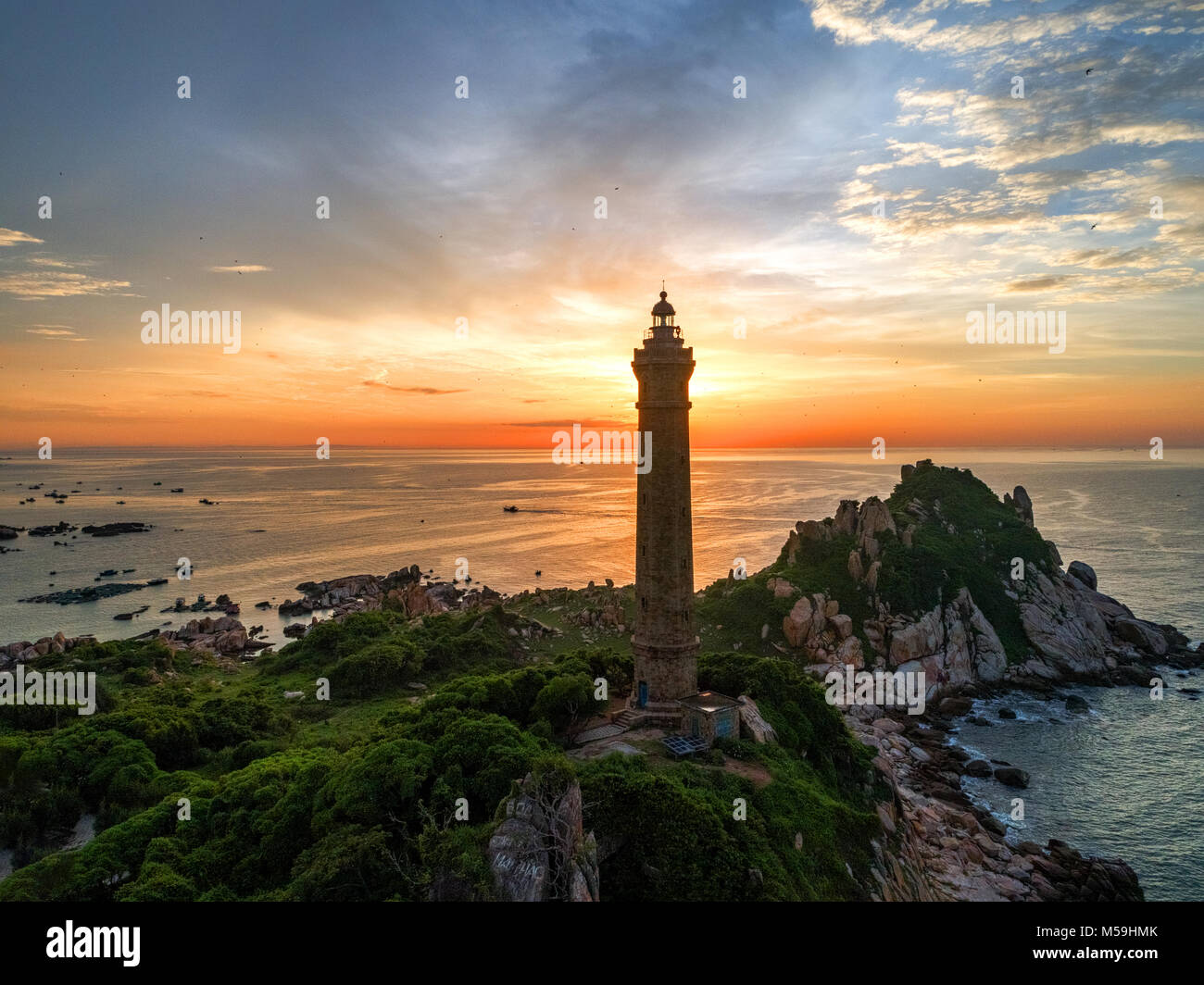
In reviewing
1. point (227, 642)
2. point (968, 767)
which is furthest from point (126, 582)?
point (968, 767)

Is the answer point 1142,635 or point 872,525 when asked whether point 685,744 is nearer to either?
point 872,525

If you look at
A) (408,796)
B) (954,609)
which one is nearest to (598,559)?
(954,609)

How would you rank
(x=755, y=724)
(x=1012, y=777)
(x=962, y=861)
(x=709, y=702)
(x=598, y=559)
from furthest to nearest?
(x=598, y=559) < (x=1012, y=777) < (x=962, y=861) < (x=709, y=702) < (x=755, y=724)

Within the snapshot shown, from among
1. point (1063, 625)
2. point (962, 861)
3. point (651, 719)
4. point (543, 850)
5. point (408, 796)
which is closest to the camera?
point (543, 850)

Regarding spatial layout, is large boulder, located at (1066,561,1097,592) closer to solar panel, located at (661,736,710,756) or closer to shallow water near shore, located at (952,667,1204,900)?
shallow water near shore, located at (952,667,1204,900)

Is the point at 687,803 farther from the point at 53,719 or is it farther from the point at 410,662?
the point at 53,719

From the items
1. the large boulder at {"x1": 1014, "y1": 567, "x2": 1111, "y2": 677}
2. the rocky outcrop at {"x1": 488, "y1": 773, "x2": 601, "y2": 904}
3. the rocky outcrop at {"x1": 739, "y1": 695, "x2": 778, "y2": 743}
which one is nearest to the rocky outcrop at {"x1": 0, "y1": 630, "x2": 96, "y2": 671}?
the rocky outcrop at {"x1": 488, "y1": 773, "x2": 601, "y2": 904}

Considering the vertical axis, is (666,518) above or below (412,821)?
above
